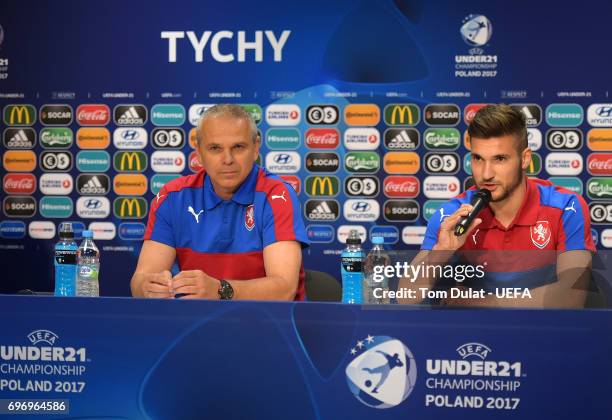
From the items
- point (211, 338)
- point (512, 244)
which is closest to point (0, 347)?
point (211, 338)

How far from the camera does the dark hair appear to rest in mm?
2297

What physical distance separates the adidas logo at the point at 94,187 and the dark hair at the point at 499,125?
2.57 meters

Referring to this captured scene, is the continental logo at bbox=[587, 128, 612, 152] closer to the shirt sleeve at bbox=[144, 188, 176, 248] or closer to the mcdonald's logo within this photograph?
the mcdonald's logo

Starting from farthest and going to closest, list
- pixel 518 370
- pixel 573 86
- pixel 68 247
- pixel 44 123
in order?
pixel 44 123, pixel 573 86, pixel 68 247, pixel 518 370

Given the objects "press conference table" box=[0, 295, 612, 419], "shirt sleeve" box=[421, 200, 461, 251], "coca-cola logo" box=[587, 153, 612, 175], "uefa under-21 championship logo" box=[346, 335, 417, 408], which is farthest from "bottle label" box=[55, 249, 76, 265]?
"coca-cola logo" box=[587, 153, 612, 175]

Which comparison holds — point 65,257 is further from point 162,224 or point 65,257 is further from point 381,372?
point 381,372

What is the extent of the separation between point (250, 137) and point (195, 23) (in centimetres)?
195

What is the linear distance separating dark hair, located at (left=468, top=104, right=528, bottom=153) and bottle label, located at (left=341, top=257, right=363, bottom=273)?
0.58 meters

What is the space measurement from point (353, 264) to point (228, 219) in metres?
0.60

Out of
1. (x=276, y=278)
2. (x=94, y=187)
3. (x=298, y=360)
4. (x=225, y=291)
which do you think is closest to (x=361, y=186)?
(x=94, y=187)

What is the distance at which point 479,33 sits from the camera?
404 centimetres

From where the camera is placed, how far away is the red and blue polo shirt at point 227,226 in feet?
8.10

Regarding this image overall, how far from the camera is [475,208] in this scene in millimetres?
2174

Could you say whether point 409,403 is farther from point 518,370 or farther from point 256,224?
point 256,224
